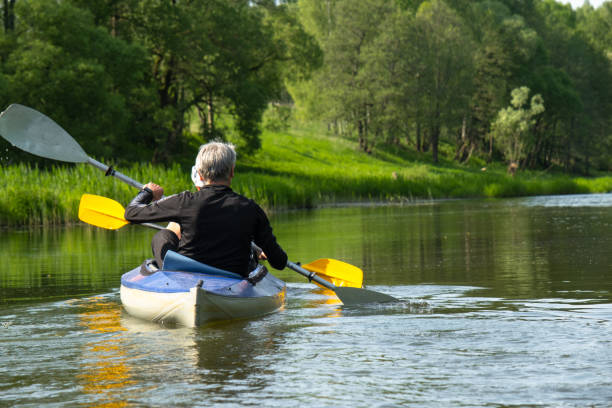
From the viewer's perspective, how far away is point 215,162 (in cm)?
600

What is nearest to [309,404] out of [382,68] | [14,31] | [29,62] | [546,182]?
[29,62]

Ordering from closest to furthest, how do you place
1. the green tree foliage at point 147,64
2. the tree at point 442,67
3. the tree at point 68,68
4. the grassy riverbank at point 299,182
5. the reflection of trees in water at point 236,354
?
1. the reflection of trees in water at point 236,354
2. the grassy riverbank at point 299,182
3. the tree at point 68,68
4. the green tree foliage at point 147,64
5. the tree at point 442,67

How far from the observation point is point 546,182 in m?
34.5

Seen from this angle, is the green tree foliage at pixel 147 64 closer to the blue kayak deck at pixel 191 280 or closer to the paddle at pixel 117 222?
the paddle at pixel 117 222

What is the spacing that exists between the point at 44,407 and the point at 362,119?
163 ft

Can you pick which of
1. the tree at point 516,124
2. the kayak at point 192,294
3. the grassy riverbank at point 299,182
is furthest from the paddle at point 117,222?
the tree at point 516,124

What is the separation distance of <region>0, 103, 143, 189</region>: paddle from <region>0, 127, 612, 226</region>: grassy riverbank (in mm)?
8759

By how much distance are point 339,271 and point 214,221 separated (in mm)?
2309

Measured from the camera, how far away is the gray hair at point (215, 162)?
6004 millimetres

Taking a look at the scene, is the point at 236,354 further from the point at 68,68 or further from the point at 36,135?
the point at 68,68

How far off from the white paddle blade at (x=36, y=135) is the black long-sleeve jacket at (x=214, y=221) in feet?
10.3

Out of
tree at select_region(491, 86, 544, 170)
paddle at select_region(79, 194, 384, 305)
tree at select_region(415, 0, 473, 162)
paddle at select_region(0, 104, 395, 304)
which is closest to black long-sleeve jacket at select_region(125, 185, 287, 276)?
paddle at select_region(79, 194, 384, 305)

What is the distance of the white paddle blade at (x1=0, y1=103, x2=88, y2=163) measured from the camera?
29.6ft

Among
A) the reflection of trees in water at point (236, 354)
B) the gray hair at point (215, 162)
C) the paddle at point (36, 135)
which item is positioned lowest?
the reflection of trees in water at point (236, 354)
